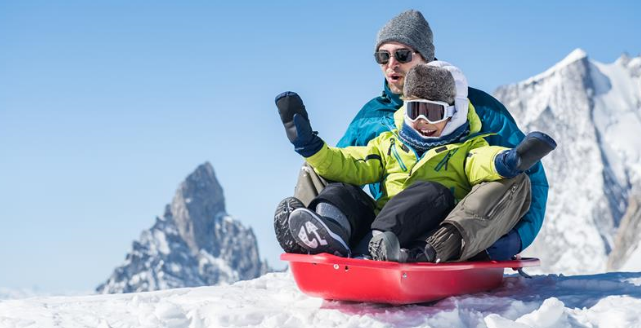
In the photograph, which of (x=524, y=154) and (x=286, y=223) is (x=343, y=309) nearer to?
(x=286, y=223)

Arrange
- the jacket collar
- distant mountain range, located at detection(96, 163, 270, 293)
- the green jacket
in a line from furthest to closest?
distant mountain range, located at detection(96, 163, 270, 293) < the jacket collar < the green jacket

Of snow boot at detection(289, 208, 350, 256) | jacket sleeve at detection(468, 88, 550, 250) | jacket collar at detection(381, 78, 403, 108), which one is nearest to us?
snow boot at detection(289, 208, 350, 256)

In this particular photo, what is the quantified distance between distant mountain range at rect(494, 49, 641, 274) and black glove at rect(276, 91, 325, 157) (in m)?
151

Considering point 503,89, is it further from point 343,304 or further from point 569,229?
point 343,304

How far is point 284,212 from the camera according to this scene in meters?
3.98

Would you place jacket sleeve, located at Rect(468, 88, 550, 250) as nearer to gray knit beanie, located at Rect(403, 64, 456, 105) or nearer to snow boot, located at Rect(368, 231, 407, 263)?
gray knit beanie, located at Rect(403, 64, 456, 105)

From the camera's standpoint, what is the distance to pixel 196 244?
18238 cm

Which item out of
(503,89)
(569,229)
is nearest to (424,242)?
(569,229)

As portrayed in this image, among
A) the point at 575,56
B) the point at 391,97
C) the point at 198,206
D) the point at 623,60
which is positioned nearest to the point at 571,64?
the point at 575,56

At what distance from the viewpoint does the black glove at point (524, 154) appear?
380 centimetres

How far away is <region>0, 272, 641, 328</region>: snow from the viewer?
12.2ft

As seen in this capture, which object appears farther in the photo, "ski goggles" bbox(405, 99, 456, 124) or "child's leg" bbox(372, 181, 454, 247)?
"ski goggles" bbox(405, 99, 456, 124)

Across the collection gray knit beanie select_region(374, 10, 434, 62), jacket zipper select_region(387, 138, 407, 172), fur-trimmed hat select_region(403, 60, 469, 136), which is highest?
gray knit beanie select_region(374, 10, 434, 62)

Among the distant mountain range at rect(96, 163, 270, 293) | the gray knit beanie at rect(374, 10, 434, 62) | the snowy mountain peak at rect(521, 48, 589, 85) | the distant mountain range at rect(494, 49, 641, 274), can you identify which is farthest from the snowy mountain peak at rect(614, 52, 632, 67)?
the gray knit beanie at rect(374, 10, 434, 62)
